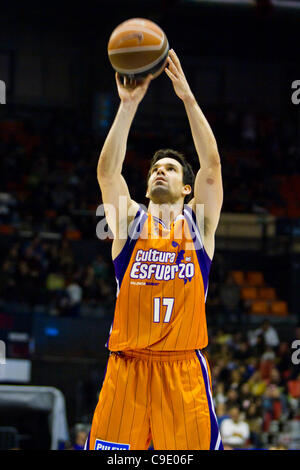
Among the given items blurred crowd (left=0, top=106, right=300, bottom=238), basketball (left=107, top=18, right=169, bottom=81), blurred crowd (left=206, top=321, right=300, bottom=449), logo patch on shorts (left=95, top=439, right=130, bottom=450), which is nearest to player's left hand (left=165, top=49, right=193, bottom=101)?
basketball (left=107, top=18, right=169, bottom=81)

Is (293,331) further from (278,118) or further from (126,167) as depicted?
(278,118)

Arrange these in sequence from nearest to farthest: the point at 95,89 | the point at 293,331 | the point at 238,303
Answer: the point at 293,331
the point at 238,303
the point at 95,89

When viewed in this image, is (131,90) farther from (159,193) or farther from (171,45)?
(171,45)

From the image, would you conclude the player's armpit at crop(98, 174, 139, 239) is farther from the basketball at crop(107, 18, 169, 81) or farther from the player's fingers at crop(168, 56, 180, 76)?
the player's fingers at crop(168, 56, 180, 76)

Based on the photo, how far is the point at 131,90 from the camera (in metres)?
4.62

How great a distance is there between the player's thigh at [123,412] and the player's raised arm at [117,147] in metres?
1.01

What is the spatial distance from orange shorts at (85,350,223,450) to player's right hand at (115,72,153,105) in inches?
63.6

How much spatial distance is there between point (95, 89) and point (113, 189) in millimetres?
19520

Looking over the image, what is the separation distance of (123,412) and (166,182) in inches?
59.8

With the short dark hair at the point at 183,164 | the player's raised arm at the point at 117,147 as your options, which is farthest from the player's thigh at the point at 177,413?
the short dark hair at the point at 183,164

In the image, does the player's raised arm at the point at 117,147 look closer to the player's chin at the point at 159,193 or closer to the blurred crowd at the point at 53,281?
the player's chin at the point at 159,193

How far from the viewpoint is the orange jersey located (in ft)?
15.2

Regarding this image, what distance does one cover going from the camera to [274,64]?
25.0 meters
